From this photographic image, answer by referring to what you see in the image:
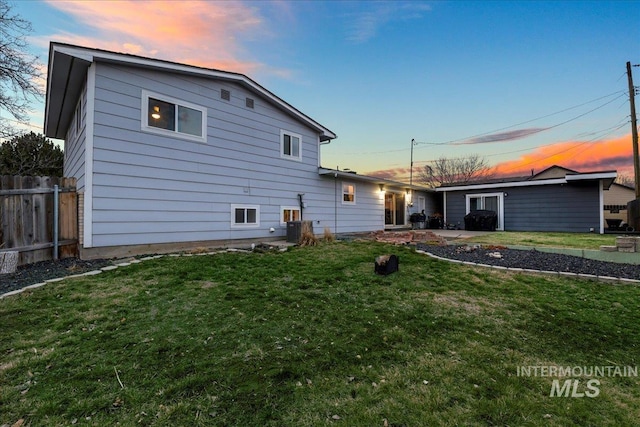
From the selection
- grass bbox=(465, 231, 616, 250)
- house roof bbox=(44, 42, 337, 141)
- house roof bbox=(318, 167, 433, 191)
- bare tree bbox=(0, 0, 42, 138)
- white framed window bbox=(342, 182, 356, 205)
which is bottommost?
grass bbox=(465, 231, 616, 250)

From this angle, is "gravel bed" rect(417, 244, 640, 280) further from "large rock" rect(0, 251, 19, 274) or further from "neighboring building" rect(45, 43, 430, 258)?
"large rock" rect(0, 251, 19, 274)

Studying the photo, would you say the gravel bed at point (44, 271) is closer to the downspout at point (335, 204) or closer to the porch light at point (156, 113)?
the porch light at point (156, 113)

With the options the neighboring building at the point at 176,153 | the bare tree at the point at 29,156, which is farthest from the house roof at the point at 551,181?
the bare tree at the point at 29,156

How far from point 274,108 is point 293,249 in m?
4.73

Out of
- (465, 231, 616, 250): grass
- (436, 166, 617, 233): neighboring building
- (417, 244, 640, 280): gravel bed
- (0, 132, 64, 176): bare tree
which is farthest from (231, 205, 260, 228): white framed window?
(436, 166, 617, 233): neighboring building

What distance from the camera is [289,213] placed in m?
9.82

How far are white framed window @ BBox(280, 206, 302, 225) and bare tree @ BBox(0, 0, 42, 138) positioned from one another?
9884mm

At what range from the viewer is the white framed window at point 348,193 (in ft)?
39.8

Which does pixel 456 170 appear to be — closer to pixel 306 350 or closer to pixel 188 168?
pixel 188 168

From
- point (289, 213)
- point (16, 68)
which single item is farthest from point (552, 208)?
point (16, 68)

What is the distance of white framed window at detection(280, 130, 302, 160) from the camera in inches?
379

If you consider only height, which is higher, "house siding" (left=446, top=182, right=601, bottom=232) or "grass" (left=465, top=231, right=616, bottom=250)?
"house siding" (left=446, top=182, right=601, bottom=232)

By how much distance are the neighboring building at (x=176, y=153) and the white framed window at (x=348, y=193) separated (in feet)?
4.93

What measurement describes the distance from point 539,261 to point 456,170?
3292 centimetres
